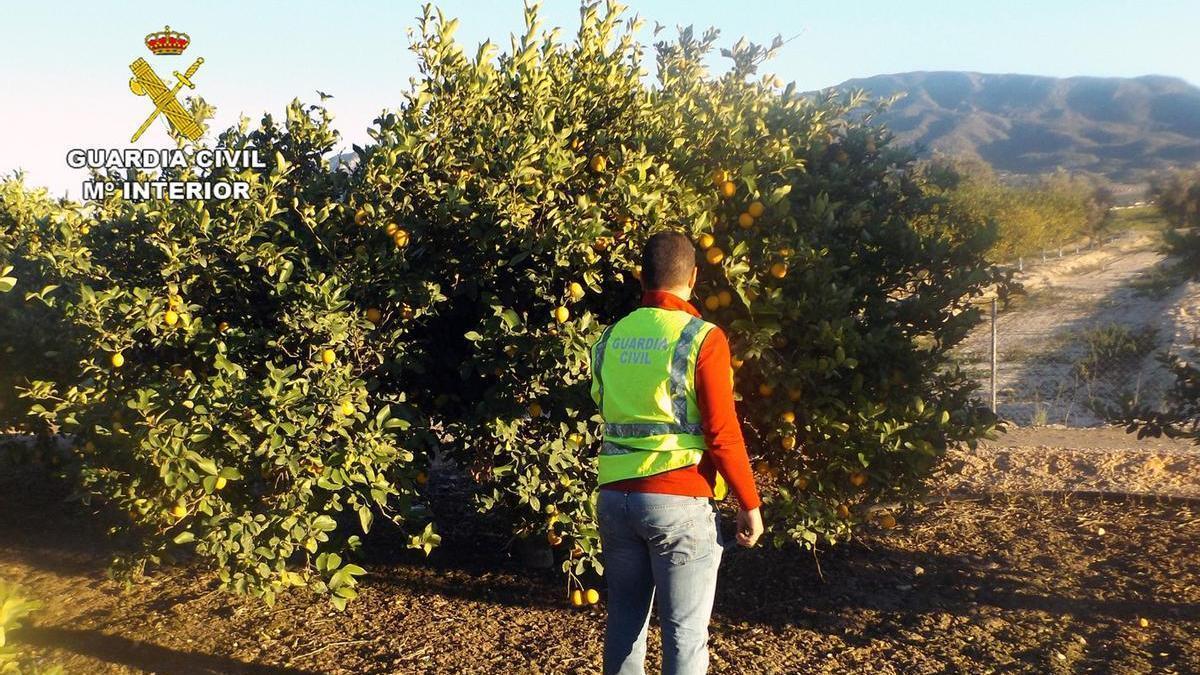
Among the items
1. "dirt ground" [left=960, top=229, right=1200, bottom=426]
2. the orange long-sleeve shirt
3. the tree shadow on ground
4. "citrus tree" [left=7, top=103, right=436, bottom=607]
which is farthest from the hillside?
the orange long-sleeve shirt

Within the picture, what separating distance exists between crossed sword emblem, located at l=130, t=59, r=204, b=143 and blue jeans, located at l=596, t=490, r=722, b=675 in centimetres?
282

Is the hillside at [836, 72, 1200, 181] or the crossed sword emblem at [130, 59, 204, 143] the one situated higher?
the hillside at [836, 72, 1200, 181]

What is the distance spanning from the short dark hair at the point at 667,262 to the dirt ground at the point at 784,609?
6.59 feet

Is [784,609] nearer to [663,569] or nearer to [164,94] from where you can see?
[663,569]

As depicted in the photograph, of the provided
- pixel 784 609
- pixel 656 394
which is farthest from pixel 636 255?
pixel 784 609

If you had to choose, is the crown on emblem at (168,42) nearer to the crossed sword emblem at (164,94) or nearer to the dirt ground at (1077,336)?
the crossed sword emblem at (164,94)

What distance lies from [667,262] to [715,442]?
59 centimetres

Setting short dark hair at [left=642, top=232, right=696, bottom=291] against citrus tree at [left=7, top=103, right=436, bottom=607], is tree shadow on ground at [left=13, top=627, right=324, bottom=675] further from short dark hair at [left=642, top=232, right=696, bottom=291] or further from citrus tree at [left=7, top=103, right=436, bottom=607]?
short dark hair at [left=642, top=232, right=696, bottom=291]

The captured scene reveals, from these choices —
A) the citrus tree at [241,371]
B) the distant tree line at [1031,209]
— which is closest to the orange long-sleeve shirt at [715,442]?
the citrus tree at [241,371]

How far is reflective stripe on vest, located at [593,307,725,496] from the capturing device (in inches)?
110

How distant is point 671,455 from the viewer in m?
2.82

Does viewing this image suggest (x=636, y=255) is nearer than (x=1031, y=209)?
Yes

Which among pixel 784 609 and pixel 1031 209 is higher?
pixel 1031 209

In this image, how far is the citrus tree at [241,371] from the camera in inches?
149
